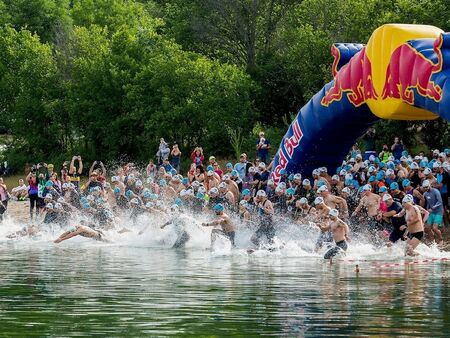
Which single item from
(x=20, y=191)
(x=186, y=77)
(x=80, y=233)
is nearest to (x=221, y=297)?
(x=80, y=233)

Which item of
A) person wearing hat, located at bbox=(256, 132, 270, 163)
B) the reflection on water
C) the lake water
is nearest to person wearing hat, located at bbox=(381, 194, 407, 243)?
the lake water

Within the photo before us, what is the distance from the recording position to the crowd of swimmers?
22219 millimetres

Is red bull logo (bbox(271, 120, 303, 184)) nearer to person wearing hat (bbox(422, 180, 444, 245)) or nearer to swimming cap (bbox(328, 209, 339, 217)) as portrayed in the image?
person wearing hat (bbox(422, 180, 444, 245))

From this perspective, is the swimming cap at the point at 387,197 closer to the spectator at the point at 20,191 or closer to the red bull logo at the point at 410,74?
the red bull logo at the point at 410,74

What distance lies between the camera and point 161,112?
42.1 meters

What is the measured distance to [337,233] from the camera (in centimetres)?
2134

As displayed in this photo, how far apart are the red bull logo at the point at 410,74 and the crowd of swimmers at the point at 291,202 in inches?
76.1

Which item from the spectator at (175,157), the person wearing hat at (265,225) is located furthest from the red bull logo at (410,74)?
the spectator at (175,157)

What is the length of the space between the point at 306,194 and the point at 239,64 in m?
23.9

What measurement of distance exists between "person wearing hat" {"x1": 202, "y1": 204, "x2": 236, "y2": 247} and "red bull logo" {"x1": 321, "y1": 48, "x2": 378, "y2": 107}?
319 cm

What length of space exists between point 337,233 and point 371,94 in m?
2.90

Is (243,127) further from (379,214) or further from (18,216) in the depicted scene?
(379,214)

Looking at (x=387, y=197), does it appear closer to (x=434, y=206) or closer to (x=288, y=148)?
(x=434, y=206)

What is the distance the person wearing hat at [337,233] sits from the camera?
21.3 meters
